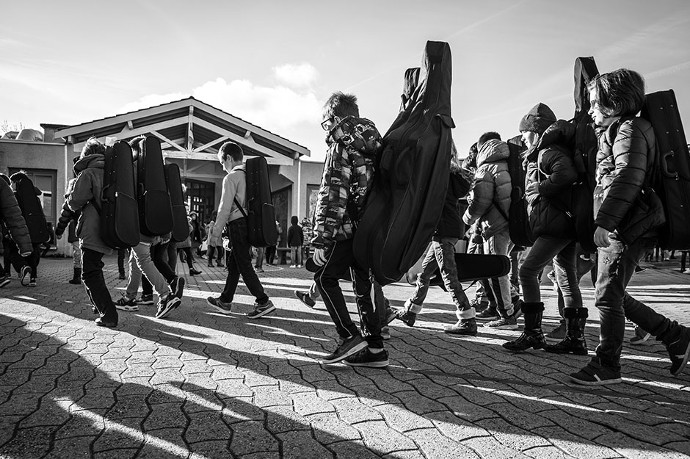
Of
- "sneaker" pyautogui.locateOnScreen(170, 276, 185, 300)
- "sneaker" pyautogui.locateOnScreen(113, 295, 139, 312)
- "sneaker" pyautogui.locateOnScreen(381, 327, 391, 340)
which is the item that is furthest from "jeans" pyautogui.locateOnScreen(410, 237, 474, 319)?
"sneaker" pyautogui.locateOnScreen(113, 295, 139, 312)

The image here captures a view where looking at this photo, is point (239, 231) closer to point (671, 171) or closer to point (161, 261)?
point (161, 261)

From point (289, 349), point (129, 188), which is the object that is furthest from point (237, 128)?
point (289, 349)

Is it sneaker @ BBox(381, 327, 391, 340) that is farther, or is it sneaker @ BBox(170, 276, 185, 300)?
sneaker @ BBox(170, 276, 185, 300)

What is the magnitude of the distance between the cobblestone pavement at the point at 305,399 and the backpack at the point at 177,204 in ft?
5.80

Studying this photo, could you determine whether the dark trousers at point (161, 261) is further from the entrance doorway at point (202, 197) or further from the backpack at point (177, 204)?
the entrance doorway at point (202, 197)

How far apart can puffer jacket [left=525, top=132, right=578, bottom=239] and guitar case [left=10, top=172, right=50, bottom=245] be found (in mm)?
8101

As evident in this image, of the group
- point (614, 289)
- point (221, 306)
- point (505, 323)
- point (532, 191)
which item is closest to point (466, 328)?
point (505, 323)

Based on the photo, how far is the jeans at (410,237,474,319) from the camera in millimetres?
5250

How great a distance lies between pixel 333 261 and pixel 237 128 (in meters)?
16.4

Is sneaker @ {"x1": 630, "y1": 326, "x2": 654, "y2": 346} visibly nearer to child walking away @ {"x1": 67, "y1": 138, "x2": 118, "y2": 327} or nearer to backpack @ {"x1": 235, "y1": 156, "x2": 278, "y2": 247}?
backpack @ {"x1": 235, "y1": 156, "x2": 278, "y2": 247}

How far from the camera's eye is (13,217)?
7992 millimetres

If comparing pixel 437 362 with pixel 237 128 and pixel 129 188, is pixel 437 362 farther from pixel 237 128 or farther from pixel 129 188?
pixel 237 128

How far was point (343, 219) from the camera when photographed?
3723 mm

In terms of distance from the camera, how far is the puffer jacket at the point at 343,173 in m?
3.63
